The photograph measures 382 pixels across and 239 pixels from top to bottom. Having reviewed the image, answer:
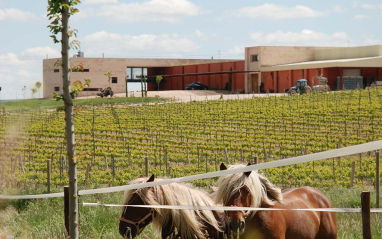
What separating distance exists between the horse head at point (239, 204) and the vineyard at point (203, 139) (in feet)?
23.8

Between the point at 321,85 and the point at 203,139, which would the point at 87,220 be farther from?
the point at 321,85

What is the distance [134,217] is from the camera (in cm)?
493

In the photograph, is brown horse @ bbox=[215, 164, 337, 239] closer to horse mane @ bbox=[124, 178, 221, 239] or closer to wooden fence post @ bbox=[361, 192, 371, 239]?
horse mane @ bbox=[124, 178, 221, 239]

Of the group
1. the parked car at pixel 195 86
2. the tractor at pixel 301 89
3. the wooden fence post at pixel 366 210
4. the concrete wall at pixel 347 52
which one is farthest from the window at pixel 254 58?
the wooden fence post at pixel 366 210

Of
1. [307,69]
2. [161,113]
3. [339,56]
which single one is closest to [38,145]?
[161,113]

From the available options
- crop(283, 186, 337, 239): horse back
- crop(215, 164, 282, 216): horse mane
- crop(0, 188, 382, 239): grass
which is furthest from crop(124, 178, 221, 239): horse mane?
crop(283, 186, 337, 239): horse back

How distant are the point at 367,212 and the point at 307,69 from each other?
47858mm

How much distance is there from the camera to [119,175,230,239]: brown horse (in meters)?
4.92

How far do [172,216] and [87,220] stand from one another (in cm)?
275

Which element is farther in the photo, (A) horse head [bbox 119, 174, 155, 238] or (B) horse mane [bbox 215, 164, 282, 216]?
(A) horse head [bbox 119, 174, 155, 238]

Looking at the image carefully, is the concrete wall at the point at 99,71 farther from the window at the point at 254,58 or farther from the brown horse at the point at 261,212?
the brown horse at the point at 261,212

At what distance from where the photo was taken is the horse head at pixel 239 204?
4.34 meters

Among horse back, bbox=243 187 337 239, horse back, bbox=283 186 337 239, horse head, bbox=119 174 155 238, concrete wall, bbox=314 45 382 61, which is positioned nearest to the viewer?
horse back, bbox=243 187 337 239

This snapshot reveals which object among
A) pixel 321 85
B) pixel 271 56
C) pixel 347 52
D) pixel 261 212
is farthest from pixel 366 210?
pixel 347 52
